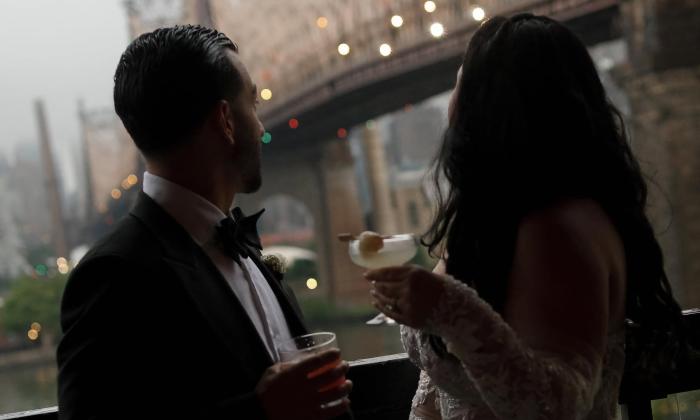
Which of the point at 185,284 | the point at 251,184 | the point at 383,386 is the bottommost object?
the point at 383,386

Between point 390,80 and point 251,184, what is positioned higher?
point 390,80

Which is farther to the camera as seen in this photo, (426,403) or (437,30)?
(437,30)

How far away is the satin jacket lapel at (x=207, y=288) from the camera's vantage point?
105 cm

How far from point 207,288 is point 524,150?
505 millimetres

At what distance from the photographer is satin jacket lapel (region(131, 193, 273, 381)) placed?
3.44ft

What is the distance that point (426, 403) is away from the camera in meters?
1.46

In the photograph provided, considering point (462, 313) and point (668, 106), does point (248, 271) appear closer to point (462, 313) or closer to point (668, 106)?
point (462, 313)

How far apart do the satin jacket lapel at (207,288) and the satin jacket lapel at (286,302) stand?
178 mm

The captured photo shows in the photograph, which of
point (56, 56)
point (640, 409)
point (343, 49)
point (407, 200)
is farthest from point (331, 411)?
point (407, 200)

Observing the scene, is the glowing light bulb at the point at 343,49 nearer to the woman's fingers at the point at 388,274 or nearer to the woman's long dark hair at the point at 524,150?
the woman's long dark hair at the point at 524,150

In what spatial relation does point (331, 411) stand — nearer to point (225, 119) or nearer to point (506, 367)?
point (506, 367)

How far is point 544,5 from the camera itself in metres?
8.84

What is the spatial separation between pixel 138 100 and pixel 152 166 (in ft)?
0.36

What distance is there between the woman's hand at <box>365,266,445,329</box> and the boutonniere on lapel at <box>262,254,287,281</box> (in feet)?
0.97
